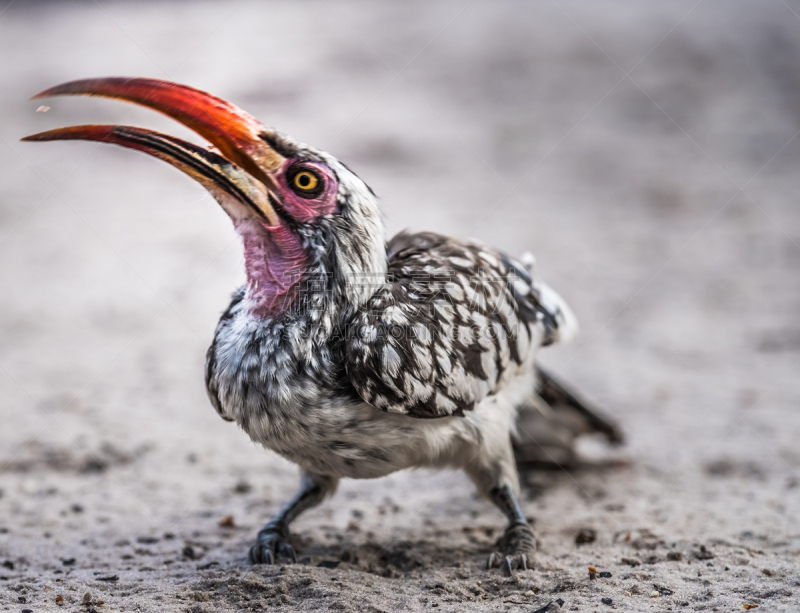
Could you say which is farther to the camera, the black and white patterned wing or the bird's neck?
the bird's neck

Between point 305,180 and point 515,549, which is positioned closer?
point 305,180

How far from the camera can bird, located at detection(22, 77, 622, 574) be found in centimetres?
296

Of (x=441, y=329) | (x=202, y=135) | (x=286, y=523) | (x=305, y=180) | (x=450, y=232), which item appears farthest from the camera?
(x=450, y=232)

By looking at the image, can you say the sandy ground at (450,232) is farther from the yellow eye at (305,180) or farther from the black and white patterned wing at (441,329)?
the black and white patterned wing at (441,329)

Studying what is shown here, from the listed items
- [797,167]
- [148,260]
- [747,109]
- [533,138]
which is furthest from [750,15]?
[148,260]

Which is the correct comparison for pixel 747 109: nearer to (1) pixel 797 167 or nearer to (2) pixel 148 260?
(1) pixel 797 167

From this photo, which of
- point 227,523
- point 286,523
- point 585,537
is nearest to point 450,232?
point 227,523

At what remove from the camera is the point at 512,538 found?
3.71m

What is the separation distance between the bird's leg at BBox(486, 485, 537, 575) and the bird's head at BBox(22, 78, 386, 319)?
1.41 metres

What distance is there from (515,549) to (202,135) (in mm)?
2435

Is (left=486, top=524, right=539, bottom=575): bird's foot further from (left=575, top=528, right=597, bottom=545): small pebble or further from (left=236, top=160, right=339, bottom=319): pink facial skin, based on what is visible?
(left=236, top=160, right=339, bottom=319): pink facial skin

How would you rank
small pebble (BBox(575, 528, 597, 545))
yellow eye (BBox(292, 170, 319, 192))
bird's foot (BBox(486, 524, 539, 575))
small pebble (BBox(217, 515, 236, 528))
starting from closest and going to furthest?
Result: yellow eye (BBox(292, 170, 319, 192))
bird's foot (BBox(486, 524, 539, 575))
small pebble (BBox(575, 528, 597, 545))
small pebble (BBox(217, 515, 236, 528))

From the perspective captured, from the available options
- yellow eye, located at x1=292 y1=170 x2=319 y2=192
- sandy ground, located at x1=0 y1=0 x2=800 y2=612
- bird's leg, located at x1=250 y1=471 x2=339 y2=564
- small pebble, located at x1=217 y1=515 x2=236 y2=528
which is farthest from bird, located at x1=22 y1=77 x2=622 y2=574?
small pebble, located at x1=217 y1=515 x2=236 y2=528

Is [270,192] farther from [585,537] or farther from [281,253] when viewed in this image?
[585,537]
